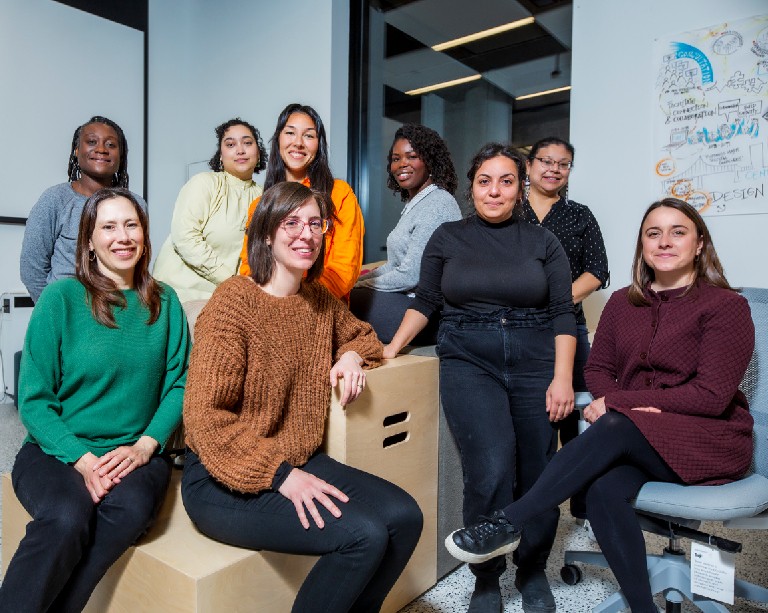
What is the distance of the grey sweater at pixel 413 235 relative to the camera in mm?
1907

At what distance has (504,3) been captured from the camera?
3.23 metres

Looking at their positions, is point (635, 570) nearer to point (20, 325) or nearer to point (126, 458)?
point (126, 458)

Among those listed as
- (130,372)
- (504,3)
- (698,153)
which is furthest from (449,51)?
(130,372)

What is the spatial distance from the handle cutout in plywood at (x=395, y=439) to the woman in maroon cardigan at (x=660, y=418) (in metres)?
0.33

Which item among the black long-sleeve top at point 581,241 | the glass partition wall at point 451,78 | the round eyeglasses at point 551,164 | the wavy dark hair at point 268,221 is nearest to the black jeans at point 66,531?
the wavy dark hair at point 268,221

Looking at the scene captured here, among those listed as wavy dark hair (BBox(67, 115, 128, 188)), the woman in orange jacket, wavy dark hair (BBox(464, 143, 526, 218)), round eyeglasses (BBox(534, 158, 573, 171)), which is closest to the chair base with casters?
wavy dark hair (BBox(464, 143, 526, 218))

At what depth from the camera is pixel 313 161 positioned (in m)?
1.89

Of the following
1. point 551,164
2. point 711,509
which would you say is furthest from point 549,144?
point 711,509

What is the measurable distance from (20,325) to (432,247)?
2.95 metres

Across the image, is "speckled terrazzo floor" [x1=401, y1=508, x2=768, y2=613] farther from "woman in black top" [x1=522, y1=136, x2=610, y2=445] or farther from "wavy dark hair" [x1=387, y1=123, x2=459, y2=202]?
"wavy dark hair" [x1=387, y1=123, x2=459, y2=202]

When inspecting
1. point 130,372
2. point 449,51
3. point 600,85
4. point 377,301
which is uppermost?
point 449,51

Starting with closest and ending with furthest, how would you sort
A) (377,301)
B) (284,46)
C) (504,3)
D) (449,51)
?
(377,301) < (504,3) < (449,51) < (284,46)

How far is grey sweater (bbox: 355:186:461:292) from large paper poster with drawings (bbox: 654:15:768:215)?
1161 millimetres

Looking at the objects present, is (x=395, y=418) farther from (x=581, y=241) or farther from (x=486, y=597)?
(x=581, y=241)
